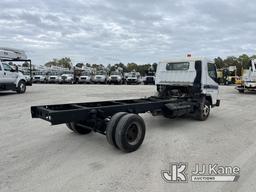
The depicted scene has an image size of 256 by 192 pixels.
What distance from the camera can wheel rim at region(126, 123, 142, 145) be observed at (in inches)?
197

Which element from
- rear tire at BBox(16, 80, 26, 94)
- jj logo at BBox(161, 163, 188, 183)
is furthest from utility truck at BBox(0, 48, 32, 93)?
jj logo at BBox(161, 163, 188, 183)

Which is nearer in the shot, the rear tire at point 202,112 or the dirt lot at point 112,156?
the dirt lot at point 112,156

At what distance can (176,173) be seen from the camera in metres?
4.08

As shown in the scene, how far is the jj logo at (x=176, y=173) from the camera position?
12.6 ft

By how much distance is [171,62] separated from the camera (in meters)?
8.95

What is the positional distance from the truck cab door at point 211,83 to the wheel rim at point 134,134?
3929 mm

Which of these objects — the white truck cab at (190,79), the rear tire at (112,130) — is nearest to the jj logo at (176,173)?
the rear tire at (112,130)

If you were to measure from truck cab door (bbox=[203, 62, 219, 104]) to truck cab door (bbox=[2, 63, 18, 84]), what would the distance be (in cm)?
1222

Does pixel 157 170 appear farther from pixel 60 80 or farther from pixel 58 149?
pixel 60 80

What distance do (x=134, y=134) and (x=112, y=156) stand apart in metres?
0.70

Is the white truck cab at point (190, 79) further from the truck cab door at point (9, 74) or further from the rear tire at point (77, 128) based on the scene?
the truck cab door at point (9, 74)

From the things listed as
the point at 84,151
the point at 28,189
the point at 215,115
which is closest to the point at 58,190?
the point at 28,189

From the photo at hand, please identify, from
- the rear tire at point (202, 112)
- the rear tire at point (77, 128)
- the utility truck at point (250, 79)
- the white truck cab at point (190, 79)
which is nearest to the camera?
the rear tire at point (77, 128)

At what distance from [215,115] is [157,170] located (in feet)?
18.9
